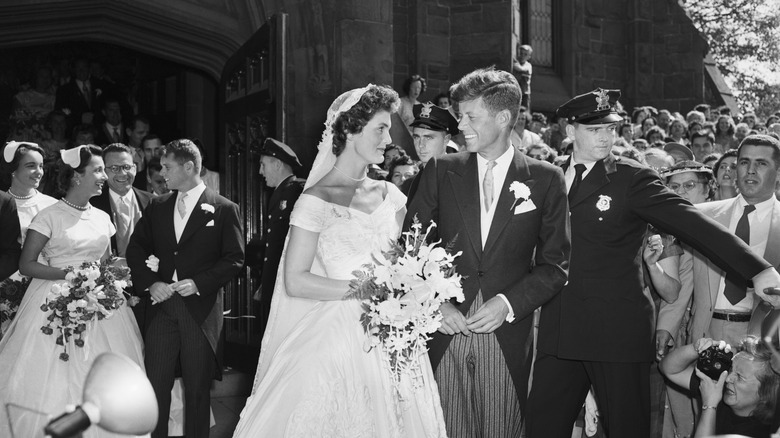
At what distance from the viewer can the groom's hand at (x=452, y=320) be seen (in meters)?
4.44

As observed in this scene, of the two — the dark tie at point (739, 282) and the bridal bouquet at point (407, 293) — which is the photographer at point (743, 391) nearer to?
the dark tie at point (739, 282)

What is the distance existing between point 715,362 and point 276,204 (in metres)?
3.81

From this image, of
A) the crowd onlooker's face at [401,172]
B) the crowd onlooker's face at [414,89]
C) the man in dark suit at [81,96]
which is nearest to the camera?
the crowd onlooker's face at [401,172]

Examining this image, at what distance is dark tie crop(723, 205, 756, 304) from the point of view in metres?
5.78

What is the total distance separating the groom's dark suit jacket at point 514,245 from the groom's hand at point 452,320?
0.47ft

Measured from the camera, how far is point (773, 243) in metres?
5.70

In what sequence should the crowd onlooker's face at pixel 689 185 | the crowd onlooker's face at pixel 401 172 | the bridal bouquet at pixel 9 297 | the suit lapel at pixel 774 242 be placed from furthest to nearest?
the crowd onlooker's face at pixel 401 172
the bridal bouquet at pixel 9 297
the crowd onlooker's face at pixel 689 185
the suit lapel at pixel 774 242

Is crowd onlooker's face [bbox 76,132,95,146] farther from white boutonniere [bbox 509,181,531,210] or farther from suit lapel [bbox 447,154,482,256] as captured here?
white boutonniere [bbox 509,181,531,210]

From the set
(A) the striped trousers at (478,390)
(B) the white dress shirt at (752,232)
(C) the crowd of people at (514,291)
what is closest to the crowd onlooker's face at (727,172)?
(C) the crowd of people at (514,291)

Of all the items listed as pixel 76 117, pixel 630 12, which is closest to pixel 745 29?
pixel 630 12

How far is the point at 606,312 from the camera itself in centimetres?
518

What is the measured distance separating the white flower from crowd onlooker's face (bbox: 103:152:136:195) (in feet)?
13.7

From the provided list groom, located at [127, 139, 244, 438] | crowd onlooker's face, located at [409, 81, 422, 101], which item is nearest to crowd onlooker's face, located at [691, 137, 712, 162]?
crowd onlooker's face, located at [409, 81, 422, 101]

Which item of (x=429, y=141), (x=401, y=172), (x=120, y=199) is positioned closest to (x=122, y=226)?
(x=120, y=199)
